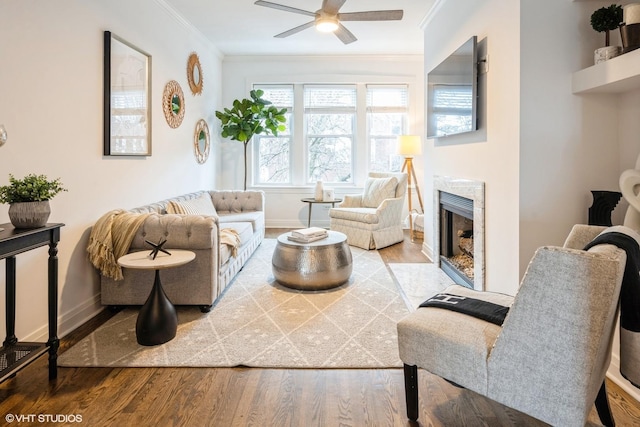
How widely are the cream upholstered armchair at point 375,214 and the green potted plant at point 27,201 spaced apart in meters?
3.67

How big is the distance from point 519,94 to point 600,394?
5.64 feet

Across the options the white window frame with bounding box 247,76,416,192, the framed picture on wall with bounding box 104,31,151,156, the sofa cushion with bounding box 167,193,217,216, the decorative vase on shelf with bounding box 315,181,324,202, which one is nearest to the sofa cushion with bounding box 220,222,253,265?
the sofa cushion with bounding box 167,193,217,216

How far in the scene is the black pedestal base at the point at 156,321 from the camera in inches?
92.9

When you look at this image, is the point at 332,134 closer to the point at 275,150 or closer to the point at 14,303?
the point at 275,150

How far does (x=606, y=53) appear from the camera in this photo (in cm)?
211

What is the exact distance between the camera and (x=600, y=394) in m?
1.58

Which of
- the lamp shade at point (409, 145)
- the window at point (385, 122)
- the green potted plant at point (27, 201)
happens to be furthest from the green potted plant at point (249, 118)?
the green potted plant at point (27, 201)

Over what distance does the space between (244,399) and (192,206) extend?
8.70ft

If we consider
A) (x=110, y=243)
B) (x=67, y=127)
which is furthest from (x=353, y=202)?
(x=67, y=127)

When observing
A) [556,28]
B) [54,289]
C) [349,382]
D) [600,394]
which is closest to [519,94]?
[556,28]

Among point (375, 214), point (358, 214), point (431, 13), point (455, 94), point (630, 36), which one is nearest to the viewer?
point (630, 36)

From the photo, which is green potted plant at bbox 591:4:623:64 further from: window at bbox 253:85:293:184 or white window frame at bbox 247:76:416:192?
window at bbox 253:85:293:184

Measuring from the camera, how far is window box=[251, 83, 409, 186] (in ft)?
21.3

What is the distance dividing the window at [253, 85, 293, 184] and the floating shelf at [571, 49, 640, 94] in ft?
15.7
